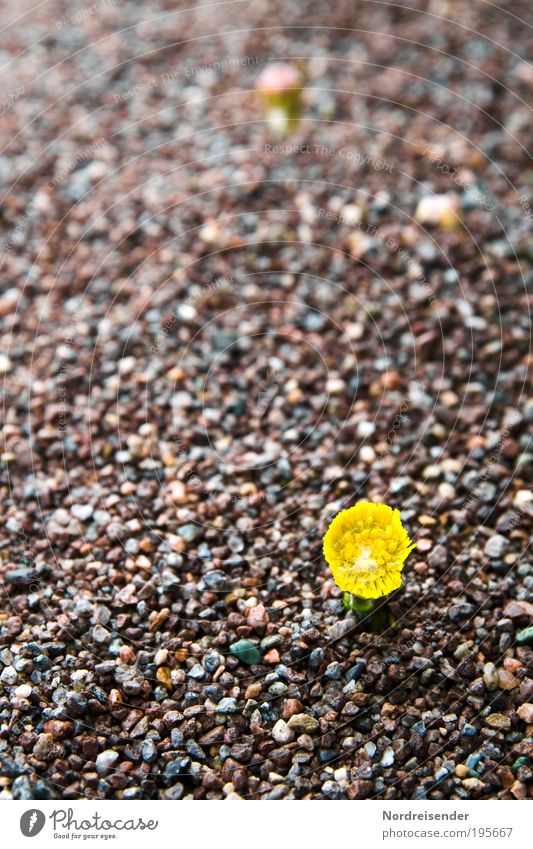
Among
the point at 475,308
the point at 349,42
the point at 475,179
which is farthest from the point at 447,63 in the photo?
the point at 475,308

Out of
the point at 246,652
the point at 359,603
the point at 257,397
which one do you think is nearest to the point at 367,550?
the point at 359,603

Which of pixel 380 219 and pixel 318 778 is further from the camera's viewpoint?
→ pixel 380 219

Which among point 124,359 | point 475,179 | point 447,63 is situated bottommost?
point 124,359

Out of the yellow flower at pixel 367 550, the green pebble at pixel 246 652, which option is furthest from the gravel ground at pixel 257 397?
the yellow flower at pixel 367 550

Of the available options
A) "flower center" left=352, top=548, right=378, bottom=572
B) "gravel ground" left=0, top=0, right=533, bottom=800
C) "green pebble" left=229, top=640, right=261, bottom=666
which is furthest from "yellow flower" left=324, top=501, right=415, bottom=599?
"green pebble" left=229, top=640, right=261, bottom=666
